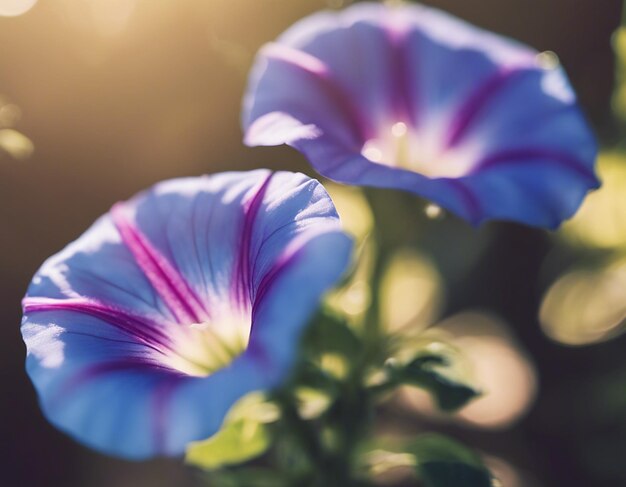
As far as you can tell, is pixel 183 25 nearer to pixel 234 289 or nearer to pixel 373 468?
pixel 234 289

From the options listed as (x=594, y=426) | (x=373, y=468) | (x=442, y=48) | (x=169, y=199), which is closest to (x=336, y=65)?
(x=442, y=48)

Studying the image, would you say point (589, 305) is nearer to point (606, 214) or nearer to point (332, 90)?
point (606, 214)

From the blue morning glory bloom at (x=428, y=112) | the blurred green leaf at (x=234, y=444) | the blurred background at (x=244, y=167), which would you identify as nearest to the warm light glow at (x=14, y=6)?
the blurred background at (x=244, y=167)

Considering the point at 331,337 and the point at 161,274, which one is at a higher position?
the point at 161,274

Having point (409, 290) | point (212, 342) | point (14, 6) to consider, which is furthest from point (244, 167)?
point (212, 342)

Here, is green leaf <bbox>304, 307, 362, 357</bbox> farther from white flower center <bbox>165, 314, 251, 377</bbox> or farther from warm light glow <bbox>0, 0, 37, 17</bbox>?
warm light glow <bbox>0, 0, 37, 17</bbox>

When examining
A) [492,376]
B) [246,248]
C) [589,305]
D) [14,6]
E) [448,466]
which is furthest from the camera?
[492,376]
